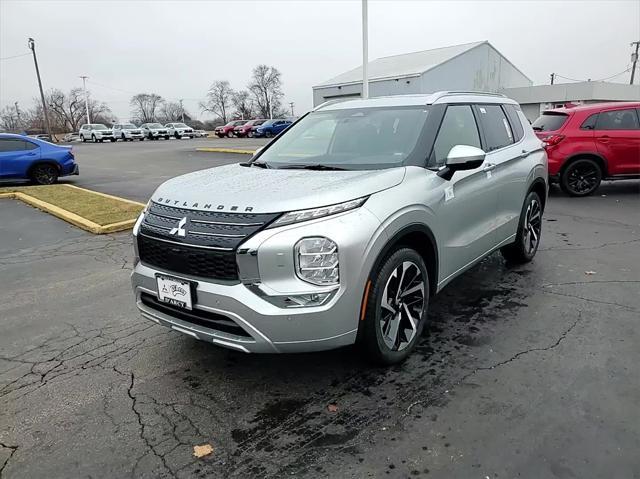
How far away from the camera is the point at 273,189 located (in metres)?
3.06

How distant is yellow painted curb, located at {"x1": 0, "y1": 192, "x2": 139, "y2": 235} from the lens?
7.60 meters

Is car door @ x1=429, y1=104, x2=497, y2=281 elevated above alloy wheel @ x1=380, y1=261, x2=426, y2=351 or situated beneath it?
elevated above

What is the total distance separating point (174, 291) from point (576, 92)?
157 ft

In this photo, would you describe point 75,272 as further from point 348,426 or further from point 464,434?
point 464,434

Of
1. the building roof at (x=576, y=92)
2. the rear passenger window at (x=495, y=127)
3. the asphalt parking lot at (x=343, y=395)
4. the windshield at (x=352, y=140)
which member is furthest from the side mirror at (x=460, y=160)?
the building roof at (x=576, y=92)

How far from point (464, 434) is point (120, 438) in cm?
188

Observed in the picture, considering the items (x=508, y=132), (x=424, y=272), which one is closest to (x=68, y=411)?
(x=424, y=272)

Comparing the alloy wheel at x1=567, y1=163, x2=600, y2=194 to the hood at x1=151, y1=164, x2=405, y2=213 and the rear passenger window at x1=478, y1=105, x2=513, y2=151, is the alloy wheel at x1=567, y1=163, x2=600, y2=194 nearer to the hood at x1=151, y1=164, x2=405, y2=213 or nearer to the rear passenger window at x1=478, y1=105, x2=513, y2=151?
the rear passenger window at x1=478, y1=105, x2=513, y2=151

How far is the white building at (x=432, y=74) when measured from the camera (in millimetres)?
36406

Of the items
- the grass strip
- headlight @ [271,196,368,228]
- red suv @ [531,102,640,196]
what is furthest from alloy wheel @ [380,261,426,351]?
red suv @ [531,102,640,196]

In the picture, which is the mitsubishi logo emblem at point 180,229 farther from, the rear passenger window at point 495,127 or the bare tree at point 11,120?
the bare tree at point 11,120

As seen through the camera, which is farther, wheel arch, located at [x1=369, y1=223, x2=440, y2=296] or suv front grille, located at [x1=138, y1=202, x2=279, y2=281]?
wheel arch, located at [x1=369, y1=223, x2=440, y2=296]

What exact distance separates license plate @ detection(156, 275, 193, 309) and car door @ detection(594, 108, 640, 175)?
30.4ft

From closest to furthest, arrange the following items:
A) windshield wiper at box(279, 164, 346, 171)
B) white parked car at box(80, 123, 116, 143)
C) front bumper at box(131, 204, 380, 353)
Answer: front bumper at box(131, 204, 380, 353)
windshield wiper at box(279, 164, 346, 171)
white parked car at box(80, 123, 116, 143)
